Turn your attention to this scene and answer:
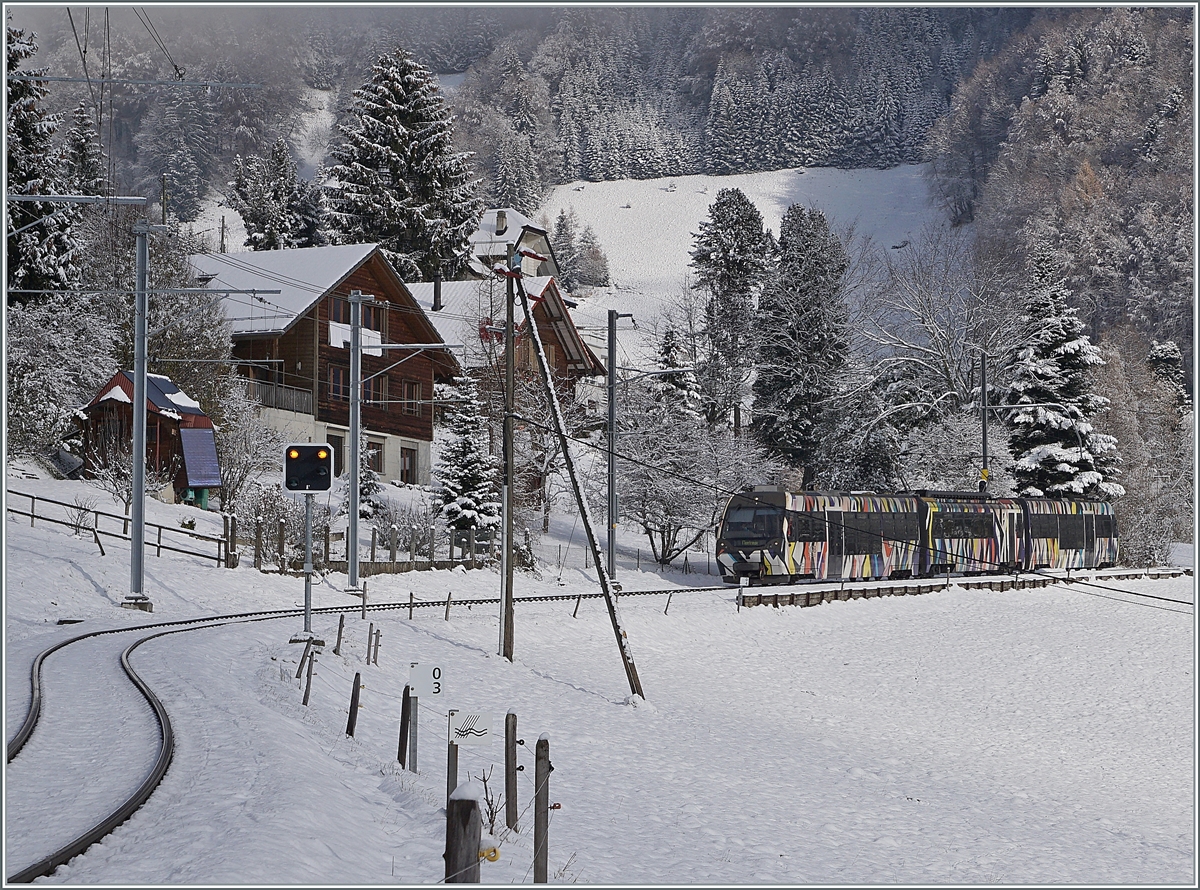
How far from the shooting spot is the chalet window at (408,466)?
179 feet

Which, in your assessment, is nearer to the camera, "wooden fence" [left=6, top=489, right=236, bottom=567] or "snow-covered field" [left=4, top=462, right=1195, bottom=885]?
"snow-covered field" [left=4, top=462, right=1195, bottom=885]

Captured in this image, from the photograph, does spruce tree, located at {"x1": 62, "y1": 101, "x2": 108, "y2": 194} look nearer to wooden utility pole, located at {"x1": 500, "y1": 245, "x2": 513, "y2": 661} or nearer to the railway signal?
wooden utility pole, located at {"x1": 500, "y1": 245, "x2": 513, "y2": 661}

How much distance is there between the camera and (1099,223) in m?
91.6

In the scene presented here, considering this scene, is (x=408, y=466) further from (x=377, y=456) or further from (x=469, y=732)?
(x=469, y=732)

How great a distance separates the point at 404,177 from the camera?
2790 inches

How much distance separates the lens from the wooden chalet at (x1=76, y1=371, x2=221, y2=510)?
37.1m

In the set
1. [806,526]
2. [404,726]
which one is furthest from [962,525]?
[404,726]

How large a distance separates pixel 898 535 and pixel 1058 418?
1135 centimetres

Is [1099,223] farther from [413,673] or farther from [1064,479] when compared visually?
[413,673]

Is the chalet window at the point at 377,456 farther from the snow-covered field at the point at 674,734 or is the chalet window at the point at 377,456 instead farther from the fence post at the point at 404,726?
the fence post at the point at 404,726

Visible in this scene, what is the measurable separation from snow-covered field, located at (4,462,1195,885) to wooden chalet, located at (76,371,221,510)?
2.44 metres

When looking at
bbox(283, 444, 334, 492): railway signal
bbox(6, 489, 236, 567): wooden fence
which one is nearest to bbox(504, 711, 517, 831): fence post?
bbox(283, 444, 334, 492): railway signal

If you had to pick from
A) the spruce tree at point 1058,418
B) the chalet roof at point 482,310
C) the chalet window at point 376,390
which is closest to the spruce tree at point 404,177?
the chalet roof at point 482,310

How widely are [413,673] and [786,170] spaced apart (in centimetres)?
17270
